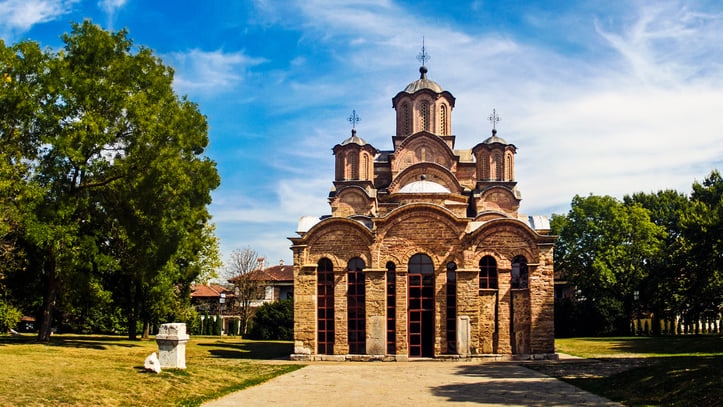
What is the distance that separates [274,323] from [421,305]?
18.7 m

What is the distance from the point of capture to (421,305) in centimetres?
2708

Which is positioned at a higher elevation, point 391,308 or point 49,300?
point 49,300

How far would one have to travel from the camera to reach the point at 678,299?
40.7 metres

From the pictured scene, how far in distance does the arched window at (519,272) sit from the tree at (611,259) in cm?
1730

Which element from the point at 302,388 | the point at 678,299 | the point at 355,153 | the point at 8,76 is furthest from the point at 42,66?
the point at 678,299

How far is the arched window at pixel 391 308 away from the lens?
26984mm

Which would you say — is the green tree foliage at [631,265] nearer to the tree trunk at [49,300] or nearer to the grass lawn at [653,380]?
the grass lawn at [653,380]

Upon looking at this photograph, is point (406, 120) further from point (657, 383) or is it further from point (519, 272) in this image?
point (657, 383)

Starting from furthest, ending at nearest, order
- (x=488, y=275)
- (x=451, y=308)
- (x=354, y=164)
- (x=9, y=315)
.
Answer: (x=354, y=164)
(x=488, y=275)
(x=451, y=308)
(x=9, y=315)

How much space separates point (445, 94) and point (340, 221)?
1415 centimetres

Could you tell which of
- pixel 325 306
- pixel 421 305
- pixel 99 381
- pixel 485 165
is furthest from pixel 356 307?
pixel 485 165

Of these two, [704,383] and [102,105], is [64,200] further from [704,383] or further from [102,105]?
[704,383]

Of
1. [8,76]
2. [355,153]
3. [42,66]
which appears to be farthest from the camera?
[355,153]

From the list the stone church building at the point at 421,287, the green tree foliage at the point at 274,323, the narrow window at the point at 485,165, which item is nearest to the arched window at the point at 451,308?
the stone church building at the point at 421,287
